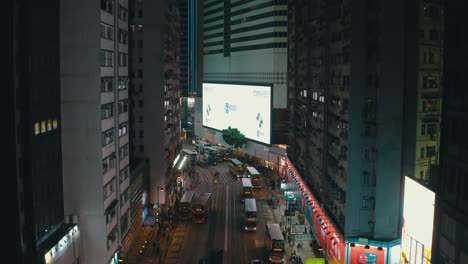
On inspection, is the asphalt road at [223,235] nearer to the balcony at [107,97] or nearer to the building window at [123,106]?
the building window at [123,106]

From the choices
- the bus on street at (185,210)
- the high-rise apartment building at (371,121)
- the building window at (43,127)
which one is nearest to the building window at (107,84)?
the building window at (43,127)

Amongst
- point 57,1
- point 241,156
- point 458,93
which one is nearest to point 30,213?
point 57,1

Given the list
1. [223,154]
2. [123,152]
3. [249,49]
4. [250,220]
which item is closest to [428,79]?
[123,152]

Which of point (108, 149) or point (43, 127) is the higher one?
point (43, 127)

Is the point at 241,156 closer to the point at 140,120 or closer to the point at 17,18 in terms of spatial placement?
the point at 140,120

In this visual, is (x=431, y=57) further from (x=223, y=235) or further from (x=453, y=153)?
(x=223, y=235)

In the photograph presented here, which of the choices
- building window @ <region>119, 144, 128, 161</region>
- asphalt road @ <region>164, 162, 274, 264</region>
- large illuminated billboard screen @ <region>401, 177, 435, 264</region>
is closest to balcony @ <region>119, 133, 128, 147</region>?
building window @ <region>119, 144, 128, 161</region>
